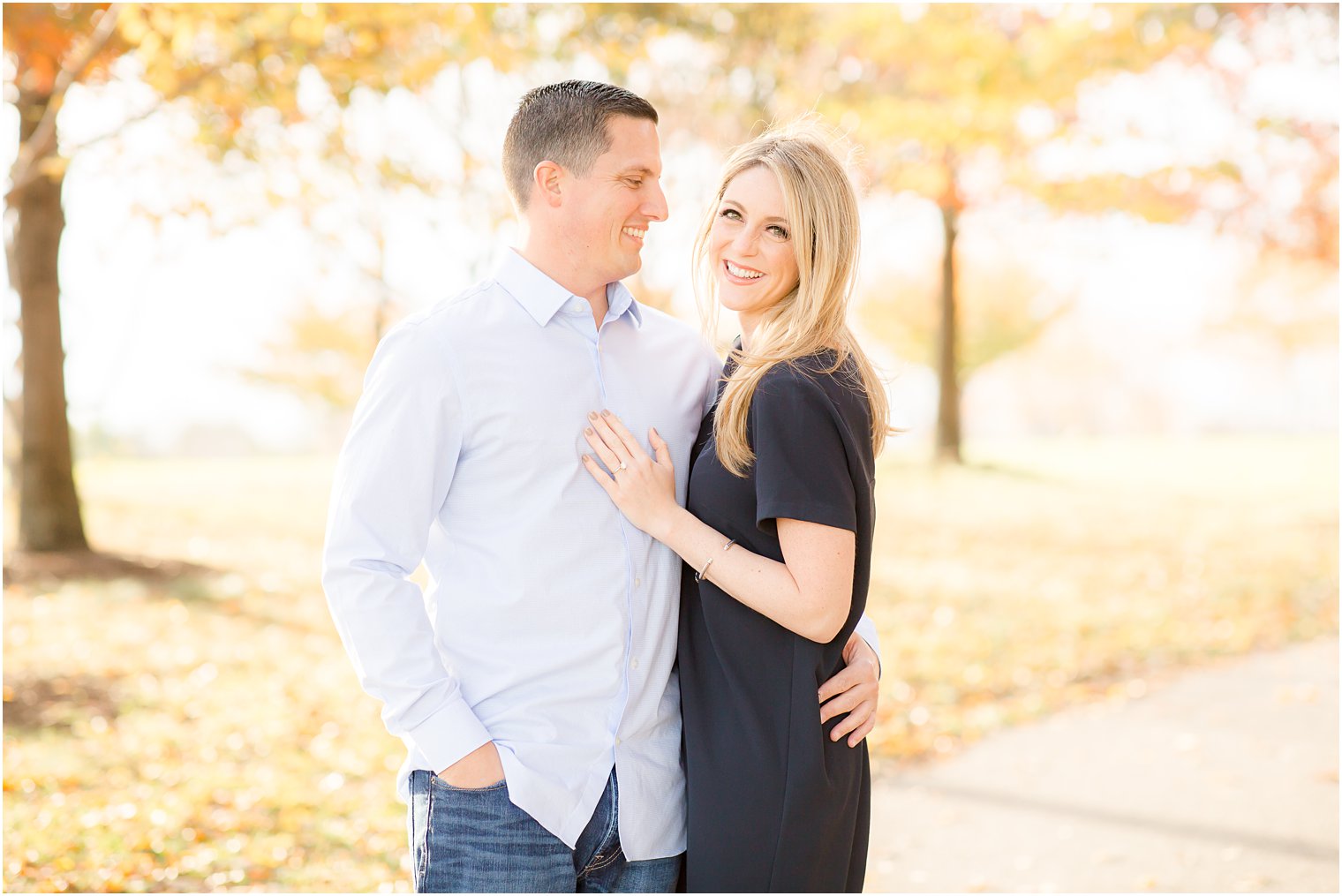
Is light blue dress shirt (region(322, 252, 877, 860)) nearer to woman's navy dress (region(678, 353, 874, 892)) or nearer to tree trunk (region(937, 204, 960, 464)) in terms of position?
woman's navy dress (region(678, 353, 874, 892))

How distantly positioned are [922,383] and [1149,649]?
26.1m

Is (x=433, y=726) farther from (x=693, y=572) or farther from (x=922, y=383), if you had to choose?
(x=922, y=383)

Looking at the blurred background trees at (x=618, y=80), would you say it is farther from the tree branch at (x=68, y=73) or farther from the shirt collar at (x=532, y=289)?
the shirt collar at (x=532, y=289)

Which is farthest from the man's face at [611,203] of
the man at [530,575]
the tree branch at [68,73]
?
the tree branch at [68,73]

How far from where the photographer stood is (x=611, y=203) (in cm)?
286

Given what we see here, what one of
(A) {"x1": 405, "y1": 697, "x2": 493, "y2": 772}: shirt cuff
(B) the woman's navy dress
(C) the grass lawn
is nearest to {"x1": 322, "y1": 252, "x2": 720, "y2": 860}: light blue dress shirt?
(A) {"x1": 405, "y1": 697, "x2": 493, "y2": 772}: shirt cuff

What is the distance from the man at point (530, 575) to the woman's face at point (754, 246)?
249mm

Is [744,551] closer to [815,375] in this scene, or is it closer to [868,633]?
[815,375]

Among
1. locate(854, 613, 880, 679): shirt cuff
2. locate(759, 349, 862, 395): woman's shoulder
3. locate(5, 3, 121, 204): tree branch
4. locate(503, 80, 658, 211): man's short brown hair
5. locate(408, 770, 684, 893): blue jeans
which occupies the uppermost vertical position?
locate(5, 3, 121, 204): tree branch

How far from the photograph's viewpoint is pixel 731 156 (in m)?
3.09

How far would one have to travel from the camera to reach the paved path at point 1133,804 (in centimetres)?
498

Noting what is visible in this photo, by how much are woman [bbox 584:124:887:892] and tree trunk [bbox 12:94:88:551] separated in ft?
32.3

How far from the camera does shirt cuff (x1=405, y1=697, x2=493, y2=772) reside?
2473 millimetres

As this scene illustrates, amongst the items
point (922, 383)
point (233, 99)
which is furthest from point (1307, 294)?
point (233, 99)
